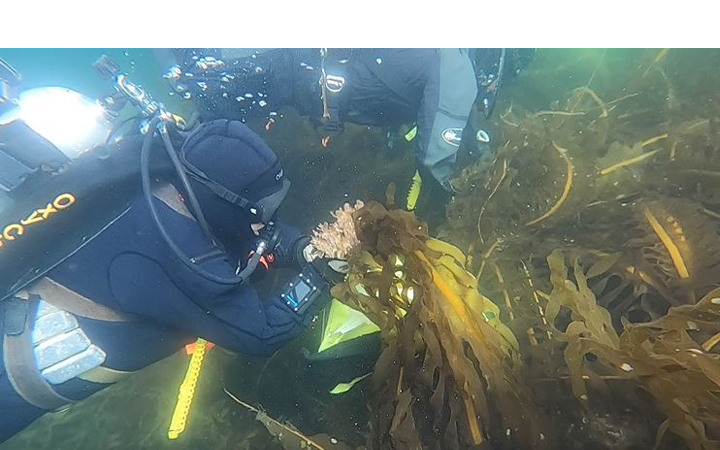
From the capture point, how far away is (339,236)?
9.16 ft

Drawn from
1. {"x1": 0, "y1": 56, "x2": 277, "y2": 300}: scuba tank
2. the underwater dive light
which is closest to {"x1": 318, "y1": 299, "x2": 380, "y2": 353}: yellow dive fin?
{"x1": 0, "y1": 56, "x2": 277, "y2": 300}: scuba tank

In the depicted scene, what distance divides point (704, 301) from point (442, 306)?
40.7 inches

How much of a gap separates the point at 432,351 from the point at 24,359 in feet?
7.51

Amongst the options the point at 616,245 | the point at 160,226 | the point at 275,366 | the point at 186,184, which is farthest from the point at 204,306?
the point at 616,245

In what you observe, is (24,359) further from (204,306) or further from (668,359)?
(668,359)

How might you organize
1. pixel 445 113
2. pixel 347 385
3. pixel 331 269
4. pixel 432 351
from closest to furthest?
pixel 432 351 < pixel 347 385 < pixel 331 269 < pixel 445 113

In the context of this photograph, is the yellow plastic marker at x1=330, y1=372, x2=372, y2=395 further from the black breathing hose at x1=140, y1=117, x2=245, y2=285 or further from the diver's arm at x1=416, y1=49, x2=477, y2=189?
the diver's arm at x1=416, y1=49, x2=477, y2=189

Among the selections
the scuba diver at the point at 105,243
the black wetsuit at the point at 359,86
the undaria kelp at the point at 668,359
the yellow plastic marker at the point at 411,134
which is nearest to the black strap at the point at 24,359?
the scuba diver at the point at 105,243

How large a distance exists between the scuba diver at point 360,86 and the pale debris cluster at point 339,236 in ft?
3.84

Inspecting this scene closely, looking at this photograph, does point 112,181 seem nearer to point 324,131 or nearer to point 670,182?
point 324,131

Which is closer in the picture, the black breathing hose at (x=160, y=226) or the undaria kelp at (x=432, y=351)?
the undaria kelp at (x=432, y=351)

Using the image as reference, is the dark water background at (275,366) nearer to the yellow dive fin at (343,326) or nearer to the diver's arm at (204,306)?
the yellow dive fin at (343,326)

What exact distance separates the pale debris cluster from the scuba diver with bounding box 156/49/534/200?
1.17 meters

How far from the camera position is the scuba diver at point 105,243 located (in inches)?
98.3
